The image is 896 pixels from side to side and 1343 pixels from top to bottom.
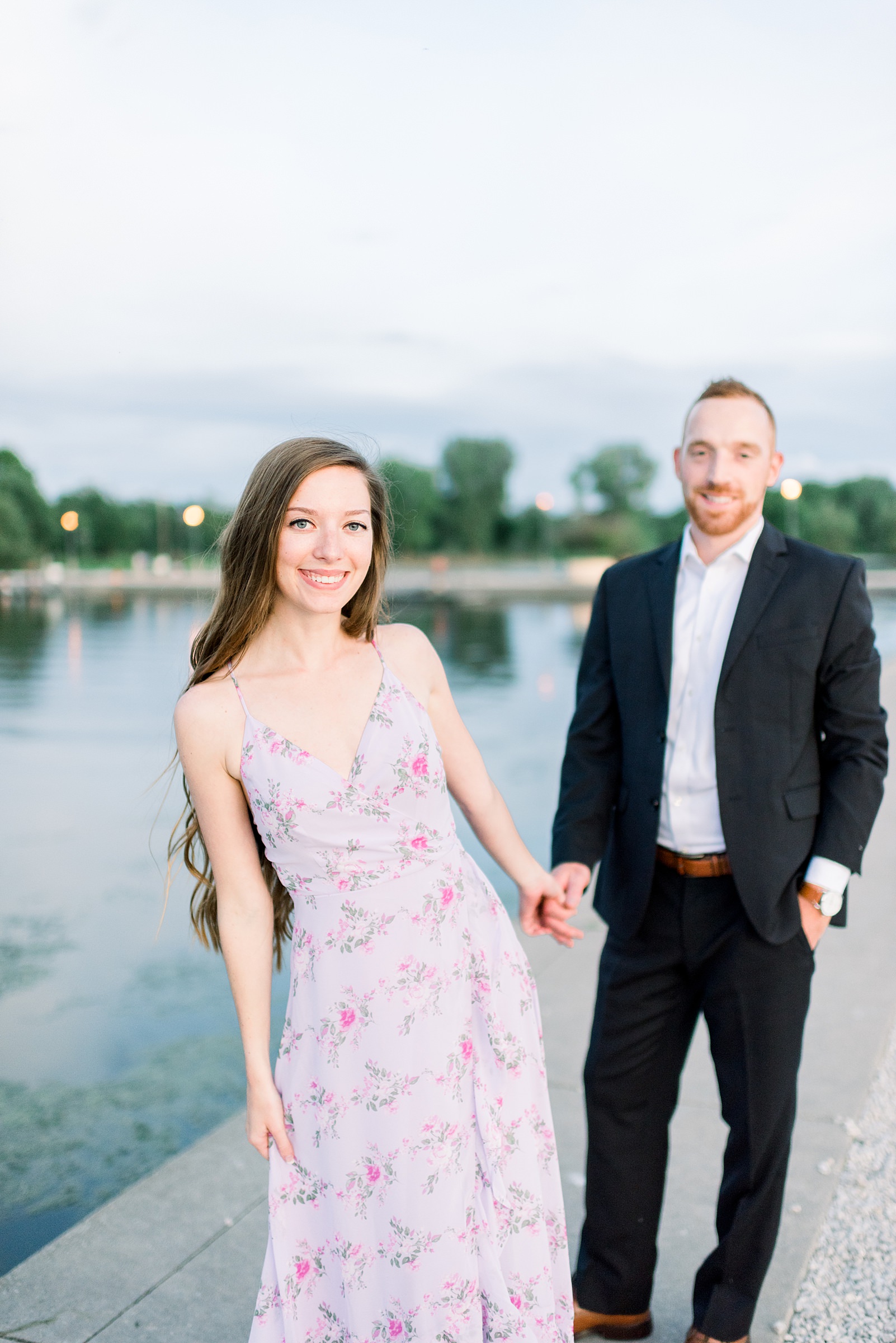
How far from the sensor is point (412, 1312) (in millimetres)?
1907

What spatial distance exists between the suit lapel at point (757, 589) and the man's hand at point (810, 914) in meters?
0.49

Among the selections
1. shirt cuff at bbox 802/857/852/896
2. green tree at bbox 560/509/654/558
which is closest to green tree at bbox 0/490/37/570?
shirt cuff at bbox 802/857/852/896

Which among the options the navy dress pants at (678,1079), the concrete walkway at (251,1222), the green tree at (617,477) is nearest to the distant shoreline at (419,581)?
the green tree at (617,477)

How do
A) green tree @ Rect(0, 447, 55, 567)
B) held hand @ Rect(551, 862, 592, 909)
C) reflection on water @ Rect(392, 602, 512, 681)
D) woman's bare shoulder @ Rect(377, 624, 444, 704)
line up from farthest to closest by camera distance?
green tree @ Rect(0, 447, 55, 567) < reflection on water @ Rect(392, 602, 512, 681) < held hand @ Rect(551, 862, 592, 909) < woman's bare shoulder @ Rect(377, 624, 444, 704)

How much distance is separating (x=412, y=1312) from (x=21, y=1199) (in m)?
2.02

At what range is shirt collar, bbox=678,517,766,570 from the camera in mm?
2506

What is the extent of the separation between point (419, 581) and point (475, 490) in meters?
33.4

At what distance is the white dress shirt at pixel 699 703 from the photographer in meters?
2.49

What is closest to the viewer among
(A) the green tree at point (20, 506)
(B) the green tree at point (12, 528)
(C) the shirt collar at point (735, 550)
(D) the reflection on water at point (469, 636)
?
(C) the shirt collar at point (735, 550)

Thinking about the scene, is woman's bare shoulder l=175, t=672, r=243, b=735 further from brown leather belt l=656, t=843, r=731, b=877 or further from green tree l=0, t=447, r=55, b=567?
green tree l=0, t=447, r=55, b=567

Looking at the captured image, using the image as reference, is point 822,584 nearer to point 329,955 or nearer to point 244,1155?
point 329,955

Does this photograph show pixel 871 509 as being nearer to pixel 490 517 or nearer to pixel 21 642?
pixel 490 517

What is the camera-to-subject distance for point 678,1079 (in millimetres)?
2646

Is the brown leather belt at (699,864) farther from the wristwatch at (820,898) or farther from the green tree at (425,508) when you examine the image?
the green tree at (425,508)
